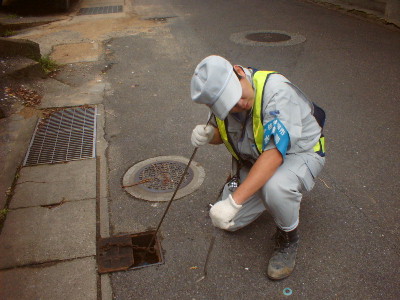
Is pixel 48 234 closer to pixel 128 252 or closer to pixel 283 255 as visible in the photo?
pixel 128 252

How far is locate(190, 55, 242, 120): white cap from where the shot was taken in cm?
224

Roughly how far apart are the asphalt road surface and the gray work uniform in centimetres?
48

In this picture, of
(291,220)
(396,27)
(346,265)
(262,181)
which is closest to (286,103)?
(262,181)

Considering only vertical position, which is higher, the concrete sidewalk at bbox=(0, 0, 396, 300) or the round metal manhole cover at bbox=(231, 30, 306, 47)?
the round metal manhole cover at bbox=(231, 30, 306, 47)

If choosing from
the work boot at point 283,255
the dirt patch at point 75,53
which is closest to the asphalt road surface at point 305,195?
the work boot at point 283,255

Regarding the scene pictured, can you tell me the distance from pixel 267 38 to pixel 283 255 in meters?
6.36

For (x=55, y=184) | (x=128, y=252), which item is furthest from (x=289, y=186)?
(x=55, y=184)

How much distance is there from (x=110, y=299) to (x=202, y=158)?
191cm

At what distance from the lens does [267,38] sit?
823 cm

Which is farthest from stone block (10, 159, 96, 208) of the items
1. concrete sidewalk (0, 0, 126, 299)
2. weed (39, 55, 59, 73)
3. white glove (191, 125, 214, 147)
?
weed (39, 55, 59, 73)

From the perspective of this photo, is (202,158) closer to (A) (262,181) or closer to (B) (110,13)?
(A) (262,181)

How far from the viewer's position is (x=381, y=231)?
3.05 m

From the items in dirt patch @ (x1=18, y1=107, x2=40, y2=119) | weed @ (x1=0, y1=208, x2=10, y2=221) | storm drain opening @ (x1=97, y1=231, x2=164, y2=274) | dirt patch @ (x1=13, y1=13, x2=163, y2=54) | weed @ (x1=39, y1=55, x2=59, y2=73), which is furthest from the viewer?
dirt patch @ (x1=13, y1=13, x2=163, y2=54)

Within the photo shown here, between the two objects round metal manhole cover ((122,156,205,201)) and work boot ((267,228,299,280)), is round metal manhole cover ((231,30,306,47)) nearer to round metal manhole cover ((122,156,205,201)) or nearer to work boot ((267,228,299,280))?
round metal manhole cover ((122,156,205,201))
